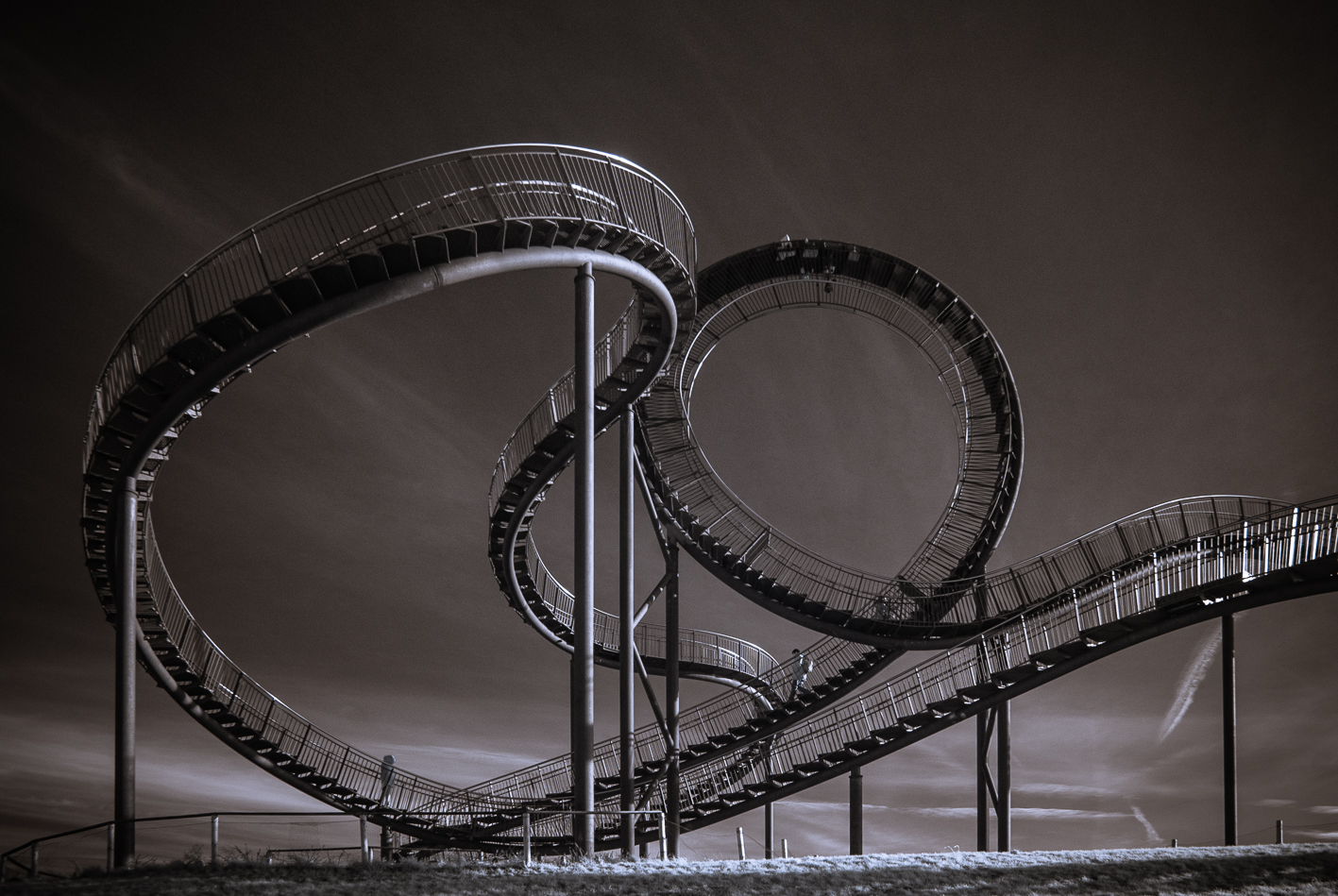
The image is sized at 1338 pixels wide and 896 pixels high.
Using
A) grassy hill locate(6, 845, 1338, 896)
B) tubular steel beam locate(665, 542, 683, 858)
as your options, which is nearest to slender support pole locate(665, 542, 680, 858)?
tubular steel beam locate(665, 542, 683, 858)

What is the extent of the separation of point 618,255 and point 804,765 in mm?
10213

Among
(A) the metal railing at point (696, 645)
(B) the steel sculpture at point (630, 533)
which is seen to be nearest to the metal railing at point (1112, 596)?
(B) the steel sculpture at point (630, 533)

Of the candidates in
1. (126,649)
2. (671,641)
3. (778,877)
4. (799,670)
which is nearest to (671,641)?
(671,641)

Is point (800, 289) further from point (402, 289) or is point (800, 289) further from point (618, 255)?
point (402, 289)

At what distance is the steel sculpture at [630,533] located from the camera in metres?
15.8

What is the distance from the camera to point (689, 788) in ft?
72.5

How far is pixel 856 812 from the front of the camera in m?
22.7

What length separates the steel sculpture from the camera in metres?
15.8

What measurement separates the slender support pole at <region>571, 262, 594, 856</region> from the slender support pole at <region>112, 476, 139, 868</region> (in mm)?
7272

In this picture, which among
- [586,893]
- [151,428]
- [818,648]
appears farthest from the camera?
[818,648]

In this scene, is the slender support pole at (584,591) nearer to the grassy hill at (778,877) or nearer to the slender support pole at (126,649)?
the grassy hill at (778,877)

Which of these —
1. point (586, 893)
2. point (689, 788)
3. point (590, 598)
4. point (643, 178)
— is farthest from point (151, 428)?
point (689, 788)

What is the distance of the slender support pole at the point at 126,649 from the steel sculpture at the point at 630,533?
0.04 m

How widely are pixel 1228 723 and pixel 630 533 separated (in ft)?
35.3
